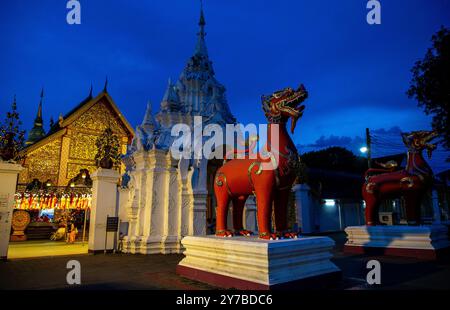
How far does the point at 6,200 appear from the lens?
8.09m

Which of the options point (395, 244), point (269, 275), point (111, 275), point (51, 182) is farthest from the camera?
point (51, 182)

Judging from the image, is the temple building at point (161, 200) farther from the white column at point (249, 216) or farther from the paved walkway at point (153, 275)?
the paved walkway at point (153, 275)

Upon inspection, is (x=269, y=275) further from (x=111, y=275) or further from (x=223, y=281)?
(x=111, y=275)

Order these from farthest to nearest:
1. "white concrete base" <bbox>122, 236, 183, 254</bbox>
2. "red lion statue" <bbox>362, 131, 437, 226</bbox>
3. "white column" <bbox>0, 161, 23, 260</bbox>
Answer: "white concrete base" <bbox>122, 236, 183, 254</bbox> < "white column" <bbox>0, 161, 23, 260</bbox> < "red lion statue" <bbox>362, 131, 437, 226</bbox>

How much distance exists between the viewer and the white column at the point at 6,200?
26.2ft

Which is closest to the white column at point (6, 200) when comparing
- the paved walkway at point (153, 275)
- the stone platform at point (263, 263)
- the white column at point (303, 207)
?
the paved walkway at point (153, 275)

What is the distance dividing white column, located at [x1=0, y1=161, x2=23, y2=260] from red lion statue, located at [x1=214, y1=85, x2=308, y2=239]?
6.61m

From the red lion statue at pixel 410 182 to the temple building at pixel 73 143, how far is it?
72.1ft

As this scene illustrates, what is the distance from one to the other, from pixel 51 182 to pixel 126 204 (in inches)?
573

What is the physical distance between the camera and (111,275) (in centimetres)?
567

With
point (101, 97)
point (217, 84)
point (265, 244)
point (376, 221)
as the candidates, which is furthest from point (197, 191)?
point (101, 97)

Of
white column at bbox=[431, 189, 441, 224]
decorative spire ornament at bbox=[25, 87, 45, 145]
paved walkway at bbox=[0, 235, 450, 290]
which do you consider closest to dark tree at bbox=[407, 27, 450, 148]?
white column at bbox=[431, 189, 441, 224]

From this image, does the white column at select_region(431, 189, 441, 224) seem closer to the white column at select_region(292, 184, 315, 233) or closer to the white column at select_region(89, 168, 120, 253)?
the white column at select_region(292, 184, 315, 233)

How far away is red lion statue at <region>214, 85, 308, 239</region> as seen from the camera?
15.0 ft
